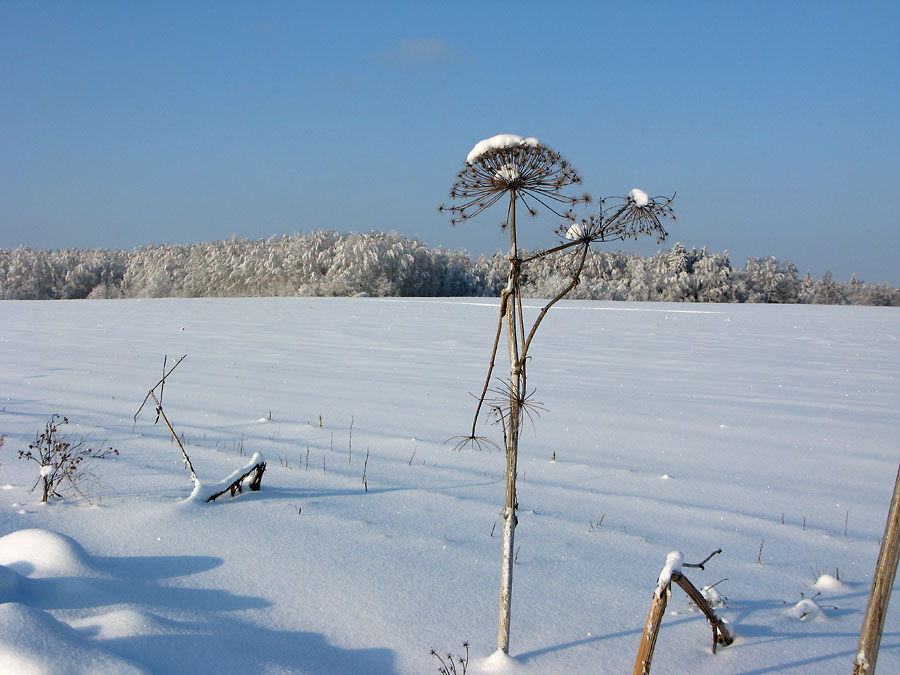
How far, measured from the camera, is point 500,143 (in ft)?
5.12

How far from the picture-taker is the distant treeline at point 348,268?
58.1m

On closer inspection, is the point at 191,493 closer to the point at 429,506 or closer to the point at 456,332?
the point at 429,506

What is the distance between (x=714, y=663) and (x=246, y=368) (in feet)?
27.7


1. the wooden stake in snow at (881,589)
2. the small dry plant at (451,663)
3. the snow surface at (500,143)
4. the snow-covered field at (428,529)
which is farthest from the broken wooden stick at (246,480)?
the wooden stake in snow at (881,589)

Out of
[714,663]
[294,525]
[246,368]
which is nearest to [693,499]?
[714,663]

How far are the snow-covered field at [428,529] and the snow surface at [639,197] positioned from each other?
1.28 meters

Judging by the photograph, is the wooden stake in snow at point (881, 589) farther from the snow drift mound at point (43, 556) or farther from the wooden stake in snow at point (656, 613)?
the snow drift mound at point (43, 556)

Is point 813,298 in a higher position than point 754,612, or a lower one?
higher

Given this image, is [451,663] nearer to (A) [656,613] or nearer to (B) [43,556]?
(A) [656,613]

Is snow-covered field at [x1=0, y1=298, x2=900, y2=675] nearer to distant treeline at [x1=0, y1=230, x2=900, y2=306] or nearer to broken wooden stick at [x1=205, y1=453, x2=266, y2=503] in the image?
broken wooden stick at [x1=205, y1=453, x2=266, y2=503]

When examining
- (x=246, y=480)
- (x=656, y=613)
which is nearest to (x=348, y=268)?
(x=246, y=480)

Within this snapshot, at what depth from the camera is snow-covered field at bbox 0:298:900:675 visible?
1793 millimetres

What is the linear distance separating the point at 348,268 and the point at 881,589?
55.4m

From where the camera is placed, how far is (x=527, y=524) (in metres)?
2.94
